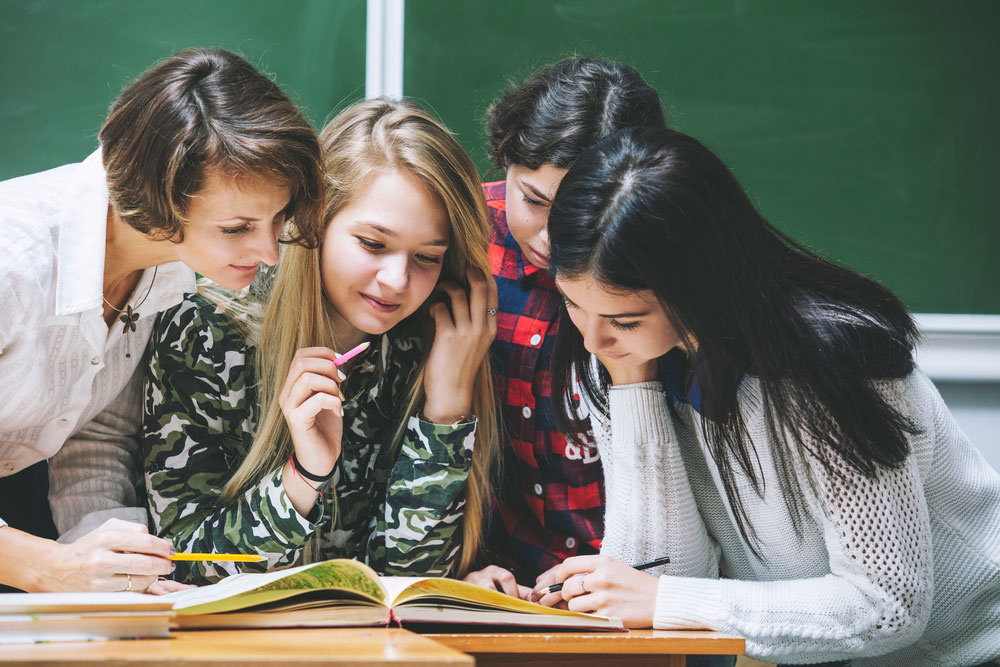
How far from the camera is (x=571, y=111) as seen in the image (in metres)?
1.35

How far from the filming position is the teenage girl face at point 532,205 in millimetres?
1330

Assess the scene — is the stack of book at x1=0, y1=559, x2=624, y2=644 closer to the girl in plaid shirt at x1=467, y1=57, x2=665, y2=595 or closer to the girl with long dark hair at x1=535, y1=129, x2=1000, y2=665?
the girl with long dark hair at x1=535, y1=129, x2=1000, y2=665

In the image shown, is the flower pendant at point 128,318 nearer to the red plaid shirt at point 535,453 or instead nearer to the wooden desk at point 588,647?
the red plaid shirt at point 535,453

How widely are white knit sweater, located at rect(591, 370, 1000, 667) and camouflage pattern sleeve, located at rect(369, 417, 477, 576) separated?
0.69 feet

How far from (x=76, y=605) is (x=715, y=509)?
89 cm

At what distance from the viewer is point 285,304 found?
4.29ft

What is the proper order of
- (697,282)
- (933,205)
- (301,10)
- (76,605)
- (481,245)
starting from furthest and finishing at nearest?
(933,205) < (301,10) < (481,245) < (697,282) < (76,605)

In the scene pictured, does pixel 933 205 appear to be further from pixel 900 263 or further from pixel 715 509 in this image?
pixel 715 509

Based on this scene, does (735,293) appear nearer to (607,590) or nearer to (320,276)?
(607,590)

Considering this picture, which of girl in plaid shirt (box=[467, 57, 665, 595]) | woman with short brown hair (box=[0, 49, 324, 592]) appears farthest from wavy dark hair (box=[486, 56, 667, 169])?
woman with short brown hair (box=[0, 49, 324, 592])


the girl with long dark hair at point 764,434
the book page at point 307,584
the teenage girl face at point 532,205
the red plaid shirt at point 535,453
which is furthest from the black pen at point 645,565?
the teenage girl face at point 532,205

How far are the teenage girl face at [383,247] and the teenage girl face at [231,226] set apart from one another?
16 centimetres

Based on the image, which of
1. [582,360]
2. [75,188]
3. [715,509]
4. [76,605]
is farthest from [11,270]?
[715,509]

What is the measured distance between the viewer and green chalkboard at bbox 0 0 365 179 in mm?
1654
